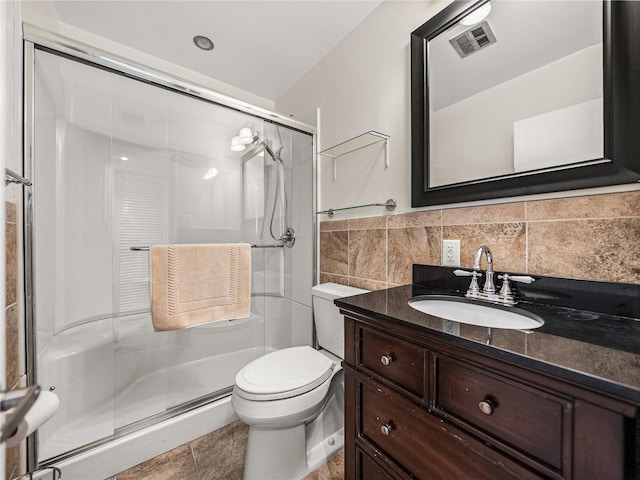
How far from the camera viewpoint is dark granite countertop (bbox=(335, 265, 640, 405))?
0.43 m

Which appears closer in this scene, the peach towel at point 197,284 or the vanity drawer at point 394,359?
the vanity drawer at point 394,359

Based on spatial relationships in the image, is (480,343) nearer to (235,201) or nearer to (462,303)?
(462,303)

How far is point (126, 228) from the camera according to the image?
4.82 ft

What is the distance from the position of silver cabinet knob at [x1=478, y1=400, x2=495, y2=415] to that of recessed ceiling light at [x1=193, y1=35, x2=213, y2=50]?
2.23 meters

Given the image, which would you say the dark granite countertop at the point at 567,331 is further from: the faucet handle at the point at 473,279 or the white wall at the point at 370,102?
the white wall at the point at 370,102

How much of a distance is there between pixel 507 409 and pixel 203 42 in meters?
2.30

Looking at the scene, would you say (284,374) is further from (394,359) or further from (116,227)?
(116,227)

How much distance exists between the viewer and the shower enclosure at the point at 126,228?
1.22 metres

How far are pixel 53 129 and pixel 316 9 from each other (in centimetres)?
149

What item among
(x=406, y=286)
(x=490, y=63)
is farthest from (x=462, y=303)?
(x=490, y=63)

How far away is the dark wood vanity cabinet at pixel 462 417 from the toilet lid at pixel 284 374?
1.04ft

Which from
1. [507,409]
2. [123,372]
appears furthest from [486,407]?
[123,372]

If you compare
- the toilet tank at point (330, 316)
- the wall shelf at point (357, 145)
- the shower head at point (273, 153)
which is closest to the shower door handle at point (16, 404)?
the toilet tank at point (330, 316)

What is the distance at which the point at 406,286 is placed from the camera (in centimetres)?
120
